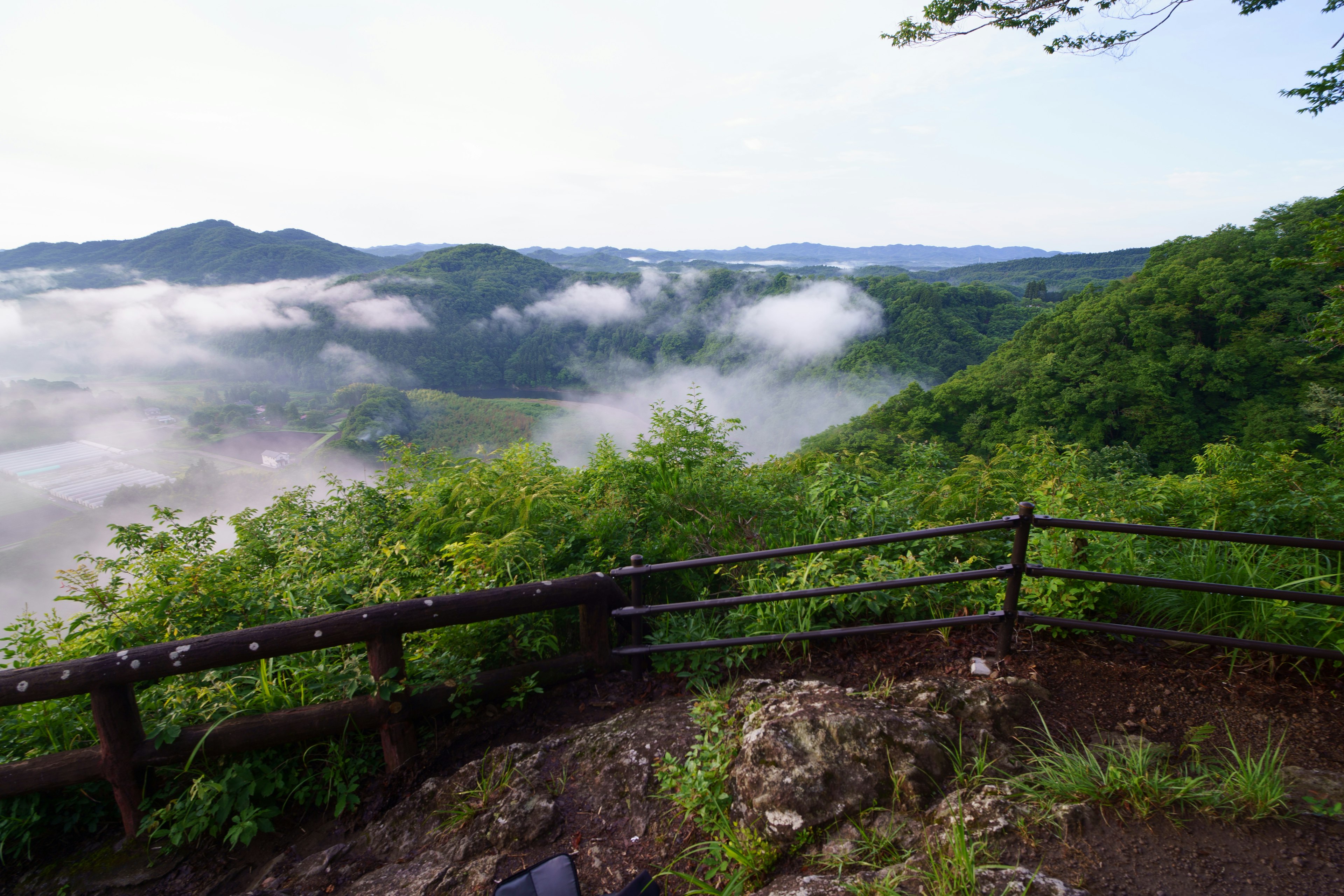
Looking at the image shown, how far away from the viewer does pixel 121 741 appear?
2924mm

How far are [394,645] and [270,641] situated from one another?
0.59 meters

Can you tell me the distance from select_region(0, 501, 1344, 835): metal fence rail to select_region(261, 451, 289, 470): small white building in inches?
2569

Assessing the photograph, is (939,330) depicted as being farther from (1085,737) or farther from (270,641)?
(270,641)

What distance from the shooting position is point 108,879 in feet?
9.48

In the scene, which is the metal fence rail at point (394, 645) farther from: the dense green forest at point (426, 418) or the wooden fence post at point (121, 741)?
the dense green forest at point (426, 418)

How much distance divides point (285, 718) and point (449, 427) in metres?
72.1

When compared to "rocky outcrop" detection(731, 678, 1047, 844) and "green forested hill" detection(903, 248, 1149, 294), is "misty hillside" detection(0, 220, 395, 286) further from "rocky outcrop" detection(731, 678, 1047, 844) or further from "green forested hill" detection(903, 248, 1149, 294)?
"rocky outcrop" detection(731, 678, 1047, 844)

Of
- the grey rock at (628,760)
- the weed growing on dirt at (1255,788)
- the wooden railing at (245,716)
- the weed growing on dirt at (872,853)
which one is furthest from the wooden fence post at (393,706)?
the weed growing on dirt at (1255,788)

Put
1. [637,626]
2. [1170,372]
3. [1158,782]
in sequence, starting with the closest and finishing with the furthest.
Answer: [1158,782]
[637,626]
[1170,372]

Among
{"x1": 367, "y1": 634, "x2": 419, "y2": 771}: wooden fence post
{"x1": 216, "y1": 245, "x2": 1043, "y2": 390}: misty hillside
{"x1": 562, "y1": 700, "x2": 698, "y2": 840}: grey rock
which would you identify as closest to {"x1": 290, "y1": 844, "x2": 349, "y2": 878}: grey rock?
{"x1": 367, "y1": 634, "x2": 419, "y2": 771}: wooden fence post

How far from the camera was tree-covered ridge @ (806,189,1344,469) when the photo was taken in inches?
1404

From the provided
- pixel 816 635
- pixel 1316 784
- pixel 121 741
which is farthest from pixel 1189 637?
pixel 121 741

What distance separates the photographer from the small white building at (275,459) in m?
59.4

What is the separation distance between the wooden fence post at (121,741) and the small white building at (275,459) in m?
65.2
